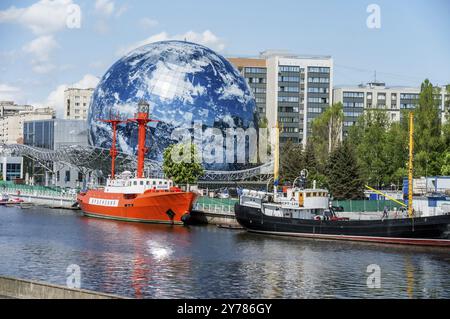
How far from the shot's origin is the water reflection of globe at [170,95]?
102m

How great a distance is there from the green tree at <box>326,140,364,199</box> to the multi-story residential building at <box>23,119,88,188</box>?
201 feet

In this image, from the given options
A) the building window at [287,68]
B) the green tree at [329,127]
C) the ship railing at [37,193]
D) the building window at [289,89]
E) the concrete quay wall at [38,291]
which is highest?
the building window at [287,68]

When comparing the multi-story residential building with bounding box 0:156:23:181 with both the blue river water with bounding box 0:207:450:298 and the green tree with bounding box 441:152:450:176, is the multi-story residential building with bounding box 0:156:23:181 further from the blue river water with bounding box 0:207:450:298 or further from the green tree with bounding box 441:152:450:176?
the green tree with bounding box 441:152:450:176

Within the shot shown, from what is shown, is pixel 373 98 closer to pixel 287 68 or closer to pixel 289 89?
pixel 289 89

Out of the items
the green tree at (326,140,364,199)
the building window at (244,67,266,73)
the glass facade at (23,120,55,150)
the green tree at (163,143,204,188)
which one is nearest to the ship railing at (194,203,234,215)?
the green tree at (163,143,204,188)

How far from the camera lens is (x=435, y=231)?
56469 millimetres

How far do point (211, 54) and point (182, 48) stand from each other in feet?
15.3

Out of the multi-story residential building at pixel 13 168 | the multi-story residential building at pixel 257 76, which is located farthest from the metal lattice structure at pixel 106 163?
the multi-story residential building at pixel 13 168

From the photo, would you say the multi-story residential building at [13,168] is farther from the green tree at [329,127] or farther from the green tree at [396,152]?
the green tree at [396,152]

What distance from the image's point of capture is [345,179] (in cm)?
Answer: 8512

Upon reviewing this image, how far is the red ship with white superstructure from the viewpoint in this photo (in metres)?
71.8

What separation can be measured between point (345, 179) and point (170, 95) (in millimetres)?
29238

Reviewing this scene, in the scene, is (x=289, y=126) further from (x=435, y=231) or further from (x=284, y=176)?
(x=435, y=231)

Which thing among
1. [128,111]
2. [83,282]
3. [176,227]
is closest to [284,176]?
[128,111]
